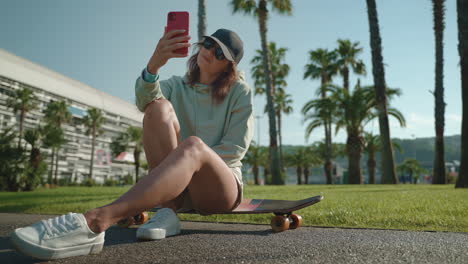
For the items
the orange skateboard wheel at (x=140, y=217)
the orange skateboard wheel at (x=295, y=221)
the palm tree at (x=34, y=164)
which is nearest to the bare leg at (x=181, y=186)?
the orange skateboard wheel at (x=295, y=221)

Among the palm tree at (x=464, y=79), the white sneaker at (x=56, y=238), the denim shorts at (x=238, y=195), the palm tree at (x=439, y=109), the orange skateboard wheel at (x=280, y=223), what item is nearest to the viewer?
the white sneaker at (x=56, y=238)

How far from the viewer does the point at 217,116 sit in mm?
2529

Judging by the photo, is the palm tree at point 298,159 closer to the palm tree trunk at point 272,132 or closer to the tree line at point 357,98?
the tree line at point 357,98

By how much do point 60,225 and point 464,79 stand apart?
11694 mm

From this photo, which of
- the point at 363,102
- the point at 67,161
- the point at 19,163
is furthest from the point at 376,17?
the point at 67,161

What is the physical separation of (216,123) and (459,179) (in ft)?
33.3

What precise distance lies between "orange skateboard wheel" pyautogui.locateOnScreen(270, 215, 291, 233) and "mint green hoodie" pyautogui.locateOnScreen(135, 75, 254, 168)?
525 millimetres

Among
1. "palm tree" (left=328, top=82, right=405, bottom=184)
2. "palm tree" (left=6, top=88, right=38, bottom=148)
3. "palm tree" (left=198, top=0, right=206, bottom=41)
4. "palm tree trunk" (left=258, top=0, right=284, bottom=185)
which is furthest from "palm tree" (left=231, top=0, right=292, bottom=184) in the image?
"palm tree" (left=6, top=88, right=38, bottom=148)

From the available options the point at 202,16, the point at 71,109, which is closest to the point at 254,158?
the point at 71,109

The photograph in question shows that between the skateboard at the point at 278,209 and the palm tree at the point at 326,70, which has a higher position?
the palm tree at the point at 326,70

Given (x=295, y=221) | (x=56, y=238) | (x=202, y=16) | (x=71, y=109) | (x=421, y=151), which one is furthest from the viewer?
(x=421, y=151)

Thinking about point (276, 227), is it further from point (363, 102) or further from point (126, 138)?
point (126, 138)

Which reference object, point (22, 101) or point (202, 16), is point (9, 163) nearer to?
point (202, 16)

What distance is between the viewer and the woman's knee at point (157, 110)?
84.3 inches
